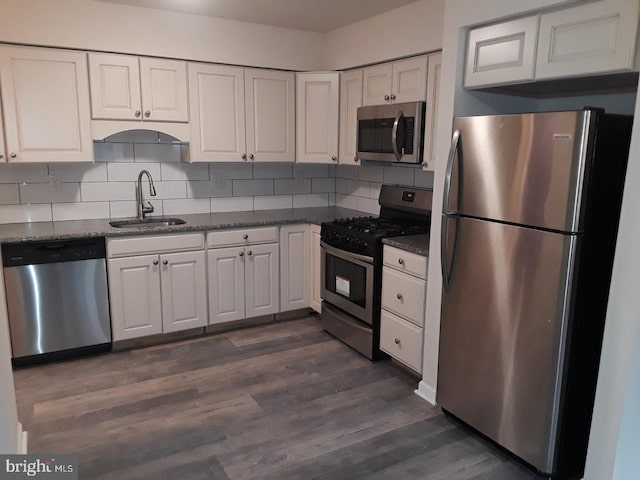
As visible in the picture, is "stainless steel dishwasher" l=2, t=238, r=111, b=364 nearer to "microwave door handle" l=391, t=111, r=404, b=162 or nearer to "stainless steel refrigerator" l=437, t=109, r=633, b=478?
"microwave door handle" l=391, t=111, r=404, b=162

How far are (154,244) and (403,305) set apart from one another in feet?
5.82

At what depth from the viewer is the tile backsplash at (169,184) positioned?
351 cm

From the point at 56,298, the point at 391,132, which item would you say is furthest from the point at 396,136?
the point at 56,298

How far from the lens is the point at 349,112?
12.7 feet

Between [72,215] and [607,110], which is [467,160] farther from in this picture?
[72,215]

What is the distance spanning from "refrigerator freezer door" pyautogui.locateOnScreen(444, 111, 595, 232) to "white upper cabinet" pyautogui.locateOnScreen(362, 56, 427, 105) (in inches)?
35.3

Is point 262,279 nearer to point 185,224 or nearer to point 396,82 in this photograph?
point 185,224

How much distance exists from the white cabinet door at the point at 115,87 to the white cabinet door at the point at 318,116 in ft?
4.22

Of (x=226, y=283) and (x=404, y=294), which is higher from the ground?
(x=404, y=294)

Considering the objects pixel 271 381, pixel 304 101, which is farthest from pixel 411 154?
pixel 271 381

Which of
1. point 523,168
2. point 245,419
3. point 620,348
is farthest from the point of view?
point 245,419

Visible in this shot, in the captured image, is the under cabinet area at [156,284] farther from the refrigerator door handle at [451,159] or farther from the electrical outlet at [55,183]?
the refrigerator door handle at [451,159]

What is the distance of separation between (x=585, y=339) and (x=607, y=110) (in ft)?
4.00

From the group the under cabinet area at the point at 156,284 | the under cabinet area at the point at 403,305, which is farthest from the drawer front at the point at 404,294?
the under cabinet area at the point at 156,284
